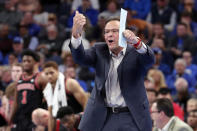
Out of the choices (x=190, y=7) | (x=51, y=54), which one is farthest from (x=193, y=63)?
(x=51, y=54)

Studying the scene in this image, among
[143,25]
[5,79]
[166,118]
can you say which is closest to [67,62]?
[5,79]

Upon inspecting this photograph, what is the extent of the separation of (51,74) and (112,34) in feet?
11.3

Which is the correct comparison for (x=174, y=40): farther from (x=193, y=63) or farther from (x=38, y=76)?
(x=38, y=76)

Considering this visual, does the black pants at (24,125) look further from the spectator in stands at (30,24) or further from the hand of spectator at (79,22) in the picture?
the spectator in stands at (30,24)

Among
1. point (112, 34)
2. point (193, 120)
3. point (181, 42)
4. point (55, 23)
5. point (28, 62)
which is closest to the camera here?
point (112, 34)

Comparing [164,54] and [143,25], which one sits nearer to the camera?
[164,54]

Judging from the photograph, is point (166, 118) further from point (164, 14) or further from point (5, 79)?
point (164, 14)

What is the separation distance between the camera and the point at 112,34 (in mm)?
5207

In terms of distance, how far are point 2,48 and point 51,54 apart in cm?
137

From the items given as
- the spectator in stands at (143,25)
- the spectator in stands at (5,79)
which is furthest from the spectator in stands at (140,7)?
the spectator in stands at (5,79)

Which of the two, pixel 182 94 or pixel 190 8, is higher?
pixel 190 8

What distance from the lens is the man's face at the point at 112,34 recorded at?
17.1ft

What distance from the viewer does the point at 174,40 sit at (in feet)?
41.8

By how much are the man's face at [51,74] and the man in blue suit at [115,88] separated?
311cm
